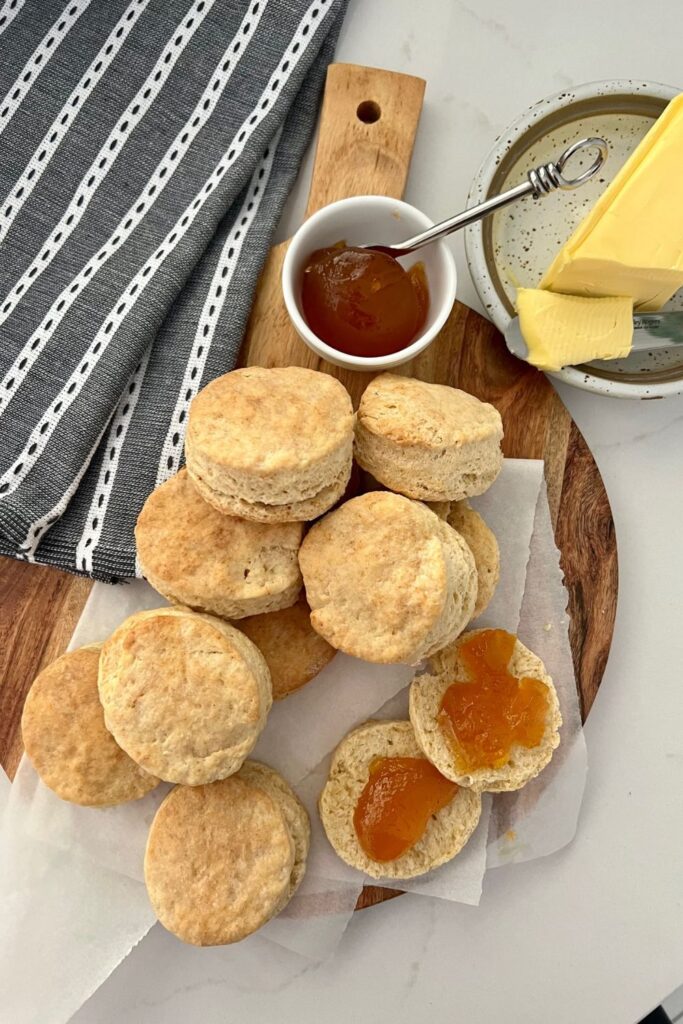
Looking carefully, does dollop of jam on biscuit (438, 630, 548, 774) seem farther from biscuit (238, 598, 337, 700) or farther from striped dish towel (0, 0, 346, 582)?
striped dish towel (0, 0, 346, 582)

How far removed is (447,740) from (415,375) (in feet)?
4.09

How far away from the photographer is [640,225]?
2340 mm

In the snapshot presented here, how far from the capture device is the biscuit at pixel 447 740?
2482 millimetres

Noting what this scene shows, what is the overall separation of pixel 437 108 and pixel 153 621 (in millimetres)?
2184

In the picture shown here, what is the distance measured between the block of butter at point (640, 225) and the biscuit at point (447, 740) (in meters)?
1.24

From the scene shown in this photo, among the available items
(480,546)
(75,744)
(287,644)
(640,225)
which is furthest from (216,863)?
(640,225)

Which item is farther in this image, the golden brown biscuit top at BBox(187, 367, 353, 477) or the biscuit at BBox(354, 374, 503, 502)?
the biscuit at BBox(354, 374, 503, 502)

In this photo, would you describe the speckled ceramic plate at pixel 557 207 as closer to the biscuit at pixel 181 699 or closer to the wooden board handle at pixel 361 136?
the wooden board handle at pixel 361 136

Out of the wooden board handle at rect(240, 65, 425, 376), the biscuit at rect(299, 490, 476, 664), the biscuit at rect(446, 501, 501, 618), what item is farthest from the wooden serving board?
the biscuit at rect(299, 490, 476, 664)

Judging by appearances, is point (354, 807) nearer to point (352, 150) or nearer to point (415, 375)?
point (415, 375)

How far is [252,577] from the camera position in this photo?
2.26m

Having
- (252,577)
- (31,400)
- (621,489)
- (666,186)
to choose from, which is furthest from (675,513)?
(31,400)

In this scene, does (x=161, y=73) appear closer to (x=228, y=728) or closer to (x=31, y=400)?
(x=31, y=400)

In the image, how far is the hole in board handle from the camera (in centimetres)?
270
